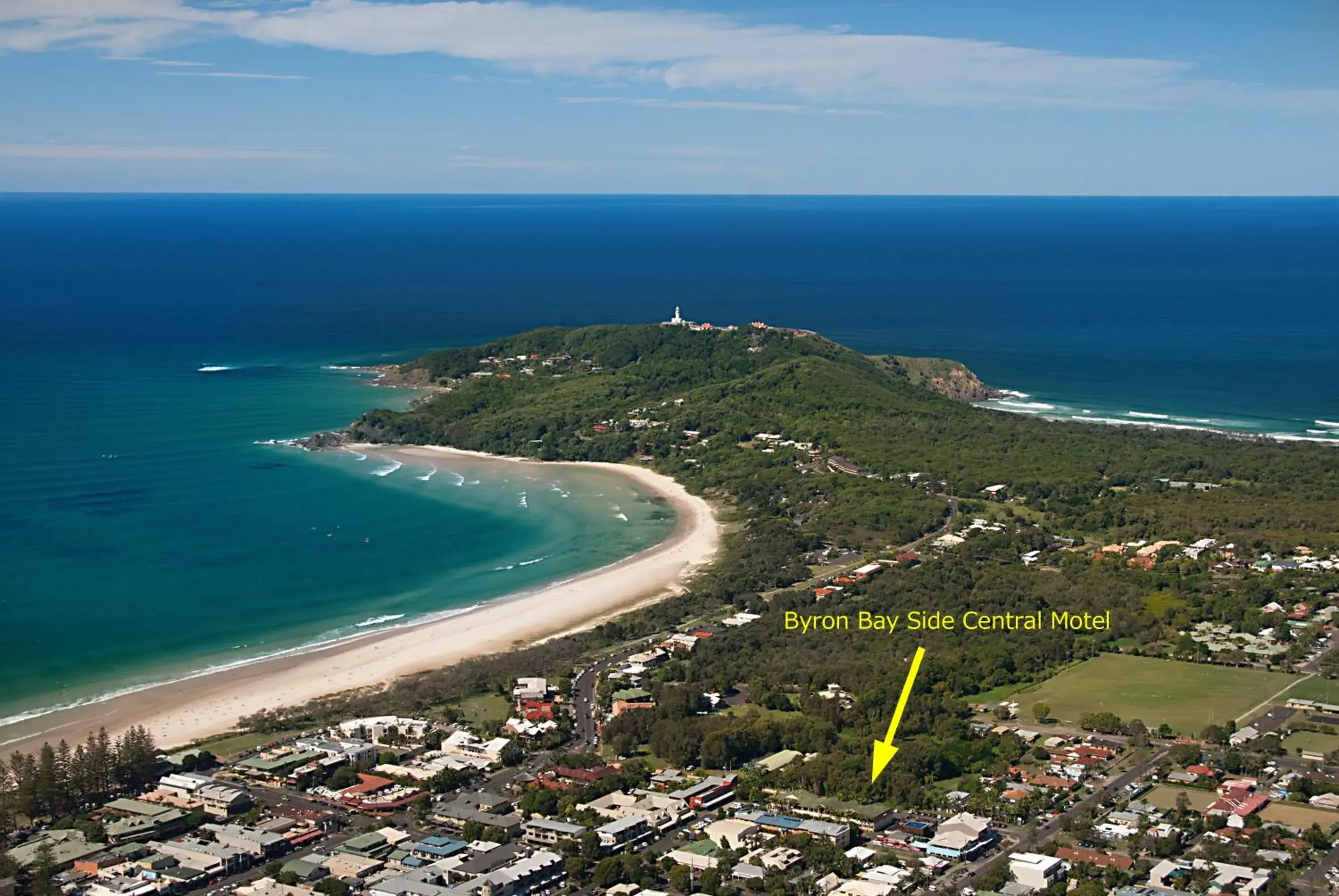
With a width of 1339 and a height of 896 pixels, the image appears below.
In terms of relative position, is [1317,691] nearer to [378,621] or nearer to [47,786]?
[378,621]

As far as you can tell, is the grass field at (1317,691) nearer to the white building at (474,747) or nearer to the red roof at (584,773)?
the red roof at (584,773)

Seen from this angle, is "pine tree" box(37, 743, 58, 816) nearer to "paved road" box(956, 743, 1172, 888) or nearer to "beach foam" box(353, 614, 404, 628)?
"beach foam" box(353, 614, 404, 628)

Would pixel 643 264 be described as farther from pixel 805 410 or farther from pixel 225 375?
pixel 805 410

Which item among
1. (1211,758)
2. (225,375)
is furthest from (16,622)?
(225,375)

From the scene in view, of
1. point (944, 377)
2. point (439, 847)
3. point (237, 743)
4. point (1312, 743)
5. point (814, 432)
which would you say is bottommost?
point (237, 743)

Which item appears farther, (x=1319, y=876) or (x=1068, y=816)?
(x=1068, y=816)

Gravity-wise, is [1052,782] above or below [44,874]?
above

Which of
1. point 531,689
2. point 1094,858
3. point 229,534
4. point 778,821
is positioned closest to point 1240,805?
point 1094,858
